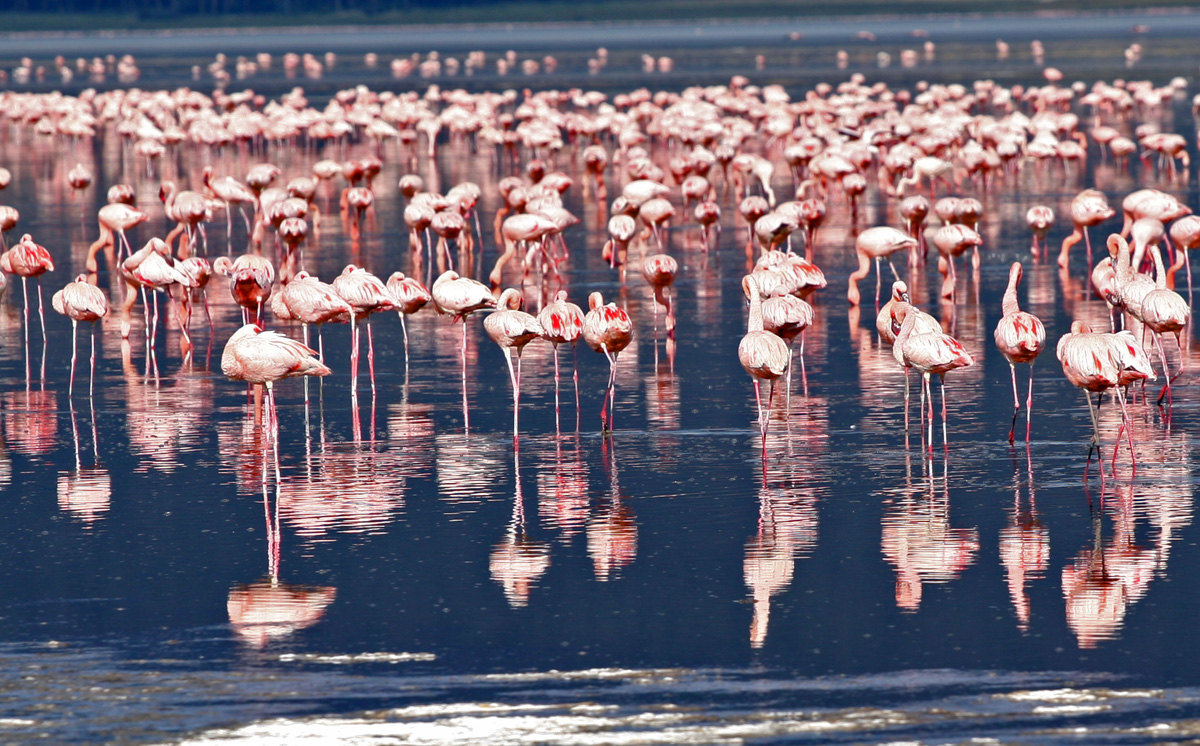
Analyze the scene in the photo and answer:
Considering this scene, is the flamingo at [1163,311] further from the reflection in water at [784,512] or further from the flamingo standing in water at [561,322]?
the flamingo standing in water at [561,322]

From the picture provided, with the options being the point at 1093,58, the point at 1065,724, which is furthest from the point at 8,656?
the point at 1093,58

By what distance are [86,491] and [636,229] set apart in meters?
14.1

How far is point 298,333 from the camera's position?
15742mm

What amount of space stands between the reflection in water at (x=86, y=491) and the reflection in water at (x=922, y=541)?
3.94 m

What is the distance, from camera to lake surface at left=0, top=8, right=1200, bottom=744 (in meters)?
6.66

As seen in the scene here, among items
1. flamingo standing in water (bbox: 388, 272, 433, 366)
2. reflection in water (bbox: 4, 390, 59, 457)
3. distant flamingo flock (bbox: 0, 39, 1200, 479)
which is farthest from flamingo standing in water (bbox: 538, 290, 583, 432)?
reflection in water (bbox: 4, 390, 59, 457)

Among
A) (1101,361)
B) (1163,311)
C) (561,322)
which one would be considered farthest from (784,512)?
(1163,311)

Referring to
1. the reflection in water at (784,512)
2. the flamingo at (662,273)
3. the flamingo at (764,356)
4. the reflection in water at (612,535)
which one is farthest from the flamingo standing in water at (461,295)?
the reflection in water at (612,535)

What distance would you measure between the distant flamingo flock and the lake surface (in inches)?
14.5

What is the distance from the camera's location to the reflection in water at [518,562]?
8.13 m

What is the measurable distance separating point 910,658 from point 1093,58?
66139 millimetres

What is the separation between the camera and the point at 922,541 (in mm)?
8773

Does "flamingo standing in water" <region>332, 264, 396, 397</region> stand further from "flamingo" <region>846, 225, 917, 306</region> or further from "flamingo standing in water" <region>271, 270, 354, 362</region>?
"flamingo" <region>846, 225, 917, 306</region>

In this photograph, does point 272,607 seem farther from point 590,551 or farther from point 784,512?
point 784,512
